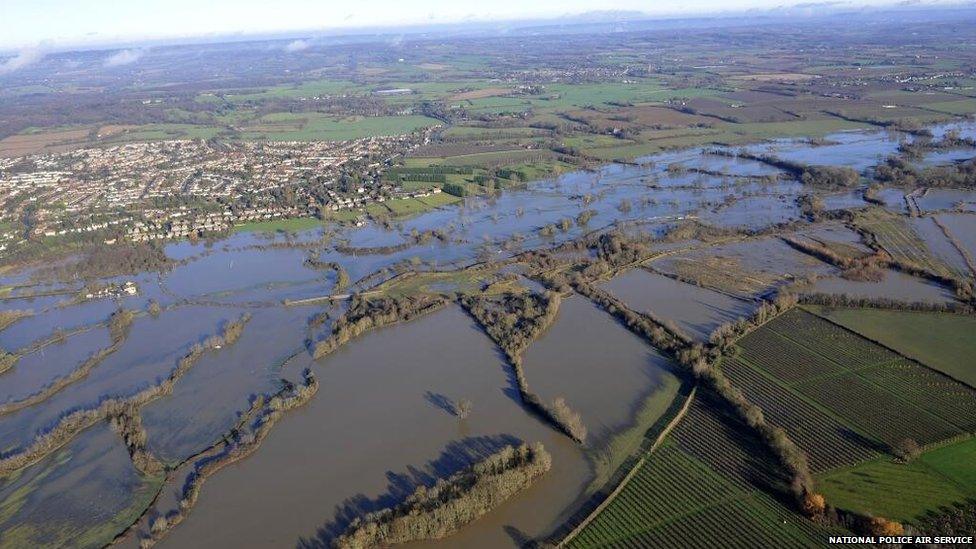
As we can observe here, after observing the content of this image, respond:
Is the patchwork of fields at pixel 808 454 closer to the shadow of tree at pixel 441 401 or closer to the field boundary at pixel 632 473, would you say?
the field boundary at pixel 632 473

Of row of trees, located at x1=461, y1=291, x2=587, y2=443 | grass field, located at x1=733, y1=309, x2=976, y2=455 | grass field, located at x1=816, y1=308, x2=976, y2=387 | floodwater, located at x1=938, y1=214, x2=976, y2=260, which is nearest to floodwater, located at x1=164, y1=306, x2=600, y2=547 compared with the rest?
row of trees, located at x1=461, y1=291, x2=587, y2=443

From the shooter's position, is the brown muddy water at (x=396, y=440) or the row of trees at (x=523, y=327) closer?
the brown muddy water at (x=396, y=440)

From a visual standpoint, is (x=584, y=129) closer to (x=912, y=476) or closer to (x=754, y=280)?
(x=754, y=280)

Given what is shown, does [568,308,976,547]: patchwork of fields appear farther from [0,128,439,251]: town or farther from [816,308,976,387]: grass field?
[0,128,439,251]: town

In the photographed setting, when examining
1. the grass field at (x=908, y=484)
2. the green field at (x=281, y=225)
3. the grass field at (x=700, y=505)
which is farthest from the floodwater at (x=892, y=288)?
the green field at (x=281, y=225)

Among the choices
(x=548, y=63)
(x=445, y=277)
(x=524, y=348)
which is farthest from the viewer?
(x=548, y=63)

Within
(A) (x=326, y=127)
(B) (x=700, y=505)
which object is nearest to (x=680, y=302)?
(B) (x=700, y=505)

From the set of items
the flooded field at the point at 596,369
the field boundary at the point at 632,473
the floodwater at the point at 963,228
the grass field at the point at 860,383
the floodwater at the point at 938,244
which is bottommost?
the flooded field at the point at 596,369

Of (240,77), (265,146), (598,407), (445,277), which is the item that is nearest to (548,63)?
(240,77)
